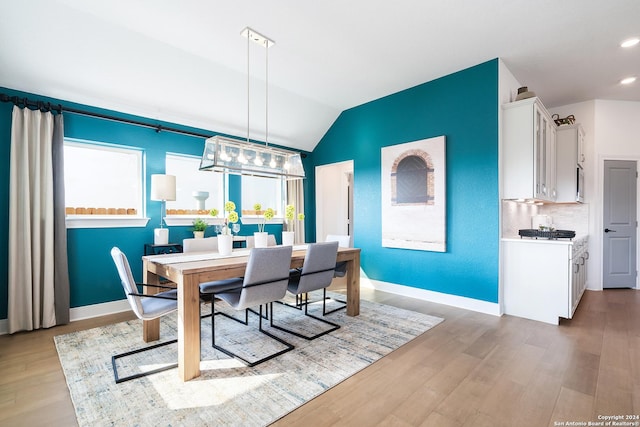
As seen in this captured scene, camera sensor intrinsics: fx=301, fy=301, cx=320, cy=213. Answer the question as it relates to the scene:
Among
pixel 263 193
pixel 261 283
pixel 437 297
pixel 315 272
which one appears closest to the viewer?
pixel 261 283

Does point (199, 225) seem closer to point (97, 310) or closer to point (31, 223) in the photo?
point (97, 310)

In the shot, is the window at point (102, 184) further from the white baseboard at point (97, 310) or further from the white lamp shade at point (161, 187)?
the white baseboard at point (97, 310)

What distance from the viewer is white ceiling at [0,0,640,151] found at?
2.64 meters

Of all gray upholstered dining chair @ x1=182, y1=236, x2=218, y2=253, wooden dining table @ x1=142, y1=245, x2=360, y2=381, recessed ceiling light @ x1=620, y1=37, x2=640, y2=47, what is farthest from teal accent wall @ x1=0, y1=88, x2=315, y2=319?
recessed ceiling light @ x1=620, y1=37, x2=640, y2=47

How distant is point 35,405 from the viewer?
1.90 m

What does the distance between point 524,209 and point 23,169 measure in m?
6.20

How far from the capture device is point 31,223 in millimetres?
3133

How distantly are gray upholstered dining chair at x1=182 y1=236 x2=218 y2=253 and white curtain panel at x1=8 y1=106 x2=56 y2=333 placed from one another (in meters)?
1.35

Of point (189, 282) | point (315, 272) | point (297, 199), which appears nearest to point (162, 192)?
point (189, 282)

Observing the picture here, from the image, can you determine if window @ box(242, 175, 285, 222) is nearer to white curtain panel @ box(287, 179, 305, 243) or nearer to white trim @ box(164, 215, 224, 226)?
white curtain panel @ box(287, 179, 305, 243)

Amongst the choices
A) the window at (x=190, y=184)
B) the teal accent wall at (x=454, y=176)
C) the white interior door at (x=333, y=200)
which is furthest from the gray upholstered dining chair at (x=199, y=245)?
the white interior door at (x=333, y=200)

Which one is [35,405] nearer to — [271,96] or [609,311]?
[271,96]

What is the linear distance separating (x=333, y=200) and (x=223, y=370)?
4680mm

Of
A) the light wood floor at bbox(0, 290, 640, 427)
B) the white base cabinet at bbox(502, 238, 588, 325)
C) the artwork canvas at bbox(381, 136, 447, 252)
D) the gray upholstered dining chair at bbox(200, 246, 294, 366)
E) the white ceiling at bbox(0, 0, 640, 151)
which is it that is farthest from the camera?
the artwork canvas at bbox(381, 136, 447, 252)
